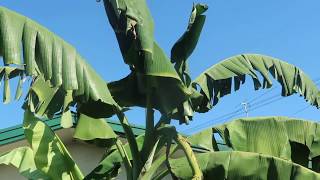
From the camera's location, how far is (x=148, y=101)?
20.8 feet

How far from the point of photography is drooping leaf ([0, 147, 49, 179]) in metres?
7.06

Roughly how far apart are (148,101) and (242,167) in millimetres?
1210

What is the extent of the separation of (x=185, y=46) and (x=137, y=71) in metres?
0.65

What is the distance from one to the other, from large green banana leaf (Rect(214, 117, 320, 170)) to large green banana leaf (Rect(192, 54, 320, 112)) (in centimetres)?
41

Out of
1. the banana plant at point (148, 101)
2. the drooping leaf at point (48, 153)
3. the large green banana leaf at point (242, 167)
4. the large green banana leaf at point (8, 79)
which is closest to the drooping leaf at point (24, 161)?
the banana plant at point (148, 101)

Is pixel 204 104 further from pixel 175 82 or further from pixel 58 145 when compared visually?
pixel 58 145

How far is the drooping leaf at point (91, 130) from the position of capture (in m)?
7.05

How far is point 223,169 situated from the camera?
6.32 meters

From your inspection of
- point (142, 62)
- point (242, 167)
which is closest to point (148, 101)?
point (142, 62)

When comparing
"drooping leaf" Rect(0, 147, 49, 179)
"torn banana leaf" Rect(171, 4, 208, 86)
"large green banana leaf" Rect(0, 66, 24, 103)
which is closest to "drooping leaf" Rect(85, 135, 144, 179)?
"drooping leaf" Rect(0, 147, 49, 179)

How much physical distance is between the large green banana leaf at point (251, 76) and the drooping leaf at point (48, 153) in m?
1.64

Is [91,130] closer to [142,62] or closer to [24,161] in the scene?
[24,161]

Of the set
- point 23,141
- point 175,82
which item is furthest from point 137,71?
point 23,141

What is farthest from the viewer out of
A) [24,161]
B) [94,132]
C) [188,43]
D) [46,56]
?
[24,161]
